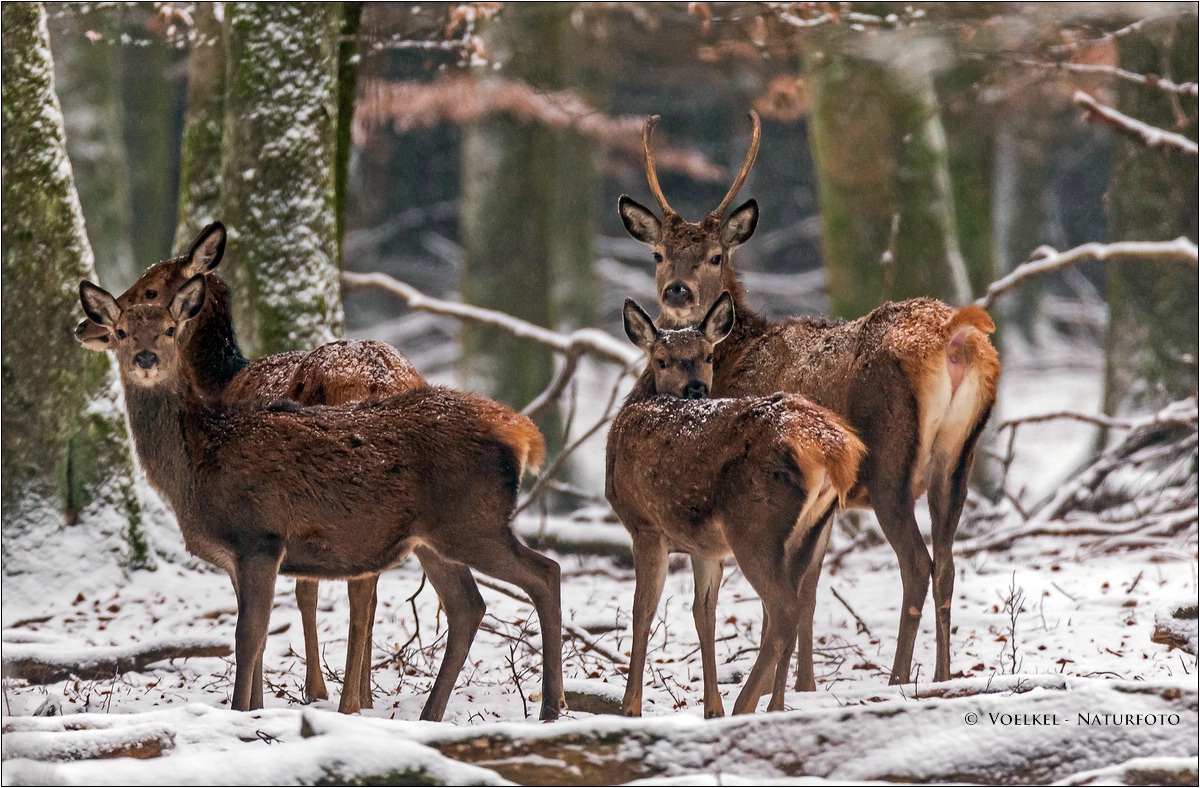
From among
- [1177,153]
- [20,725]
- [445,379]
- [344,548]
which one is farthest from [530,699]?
[445,379]

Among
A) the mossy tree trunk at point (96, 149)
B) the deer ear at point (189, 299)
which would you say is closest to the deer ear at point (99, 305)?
the deer ear at point (189, 299)

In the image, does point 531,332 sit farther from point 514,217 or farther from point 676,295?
point 514,217

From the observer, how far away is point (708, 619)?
22.7 ft

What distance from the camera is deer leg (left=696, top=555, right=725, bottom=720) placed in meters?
6.66

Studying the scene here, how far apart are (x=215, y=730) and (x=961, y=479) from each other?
398cm

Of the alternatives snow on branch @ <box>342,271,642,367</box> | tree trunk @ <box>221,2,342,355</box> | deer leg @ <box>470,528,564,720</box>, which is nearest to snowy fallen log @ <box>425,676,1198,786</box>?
deer leg @ <box>470,528,564,720</box>

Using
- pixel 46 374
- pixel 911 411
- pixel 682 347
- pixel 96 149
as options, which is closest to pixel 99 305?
pixel 46 374

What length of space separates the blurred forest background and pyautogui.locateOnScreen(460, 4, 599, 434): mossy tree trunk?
35 mm

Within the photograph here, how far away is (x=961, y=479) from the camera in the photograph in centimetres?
758

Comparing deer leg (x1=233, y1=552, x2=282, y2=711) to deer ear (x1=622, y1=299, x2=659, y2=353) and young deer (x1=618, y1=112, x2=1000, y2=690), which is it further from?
young deer (x1=618, y1=112, x2=1000, y2=690)

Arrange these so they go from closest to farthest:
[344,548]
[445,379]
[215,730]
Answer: [215,730], [344,548], [445,379]

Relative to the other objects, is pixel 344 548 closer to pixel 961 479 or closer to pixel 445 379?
pixel 961 479

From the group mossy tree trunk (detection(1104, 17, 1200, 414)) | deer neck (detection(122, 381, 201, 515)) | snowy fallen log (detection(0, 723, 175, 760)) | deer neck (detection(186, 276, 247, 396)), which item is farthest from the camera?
mossy tree trunk (detection(1104, 17, 1200, 414))

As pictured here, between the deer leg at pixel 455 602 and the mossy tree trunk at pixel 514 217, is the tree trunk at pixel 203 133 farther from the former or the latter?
the mossy tree trunk at pixel 514 217
